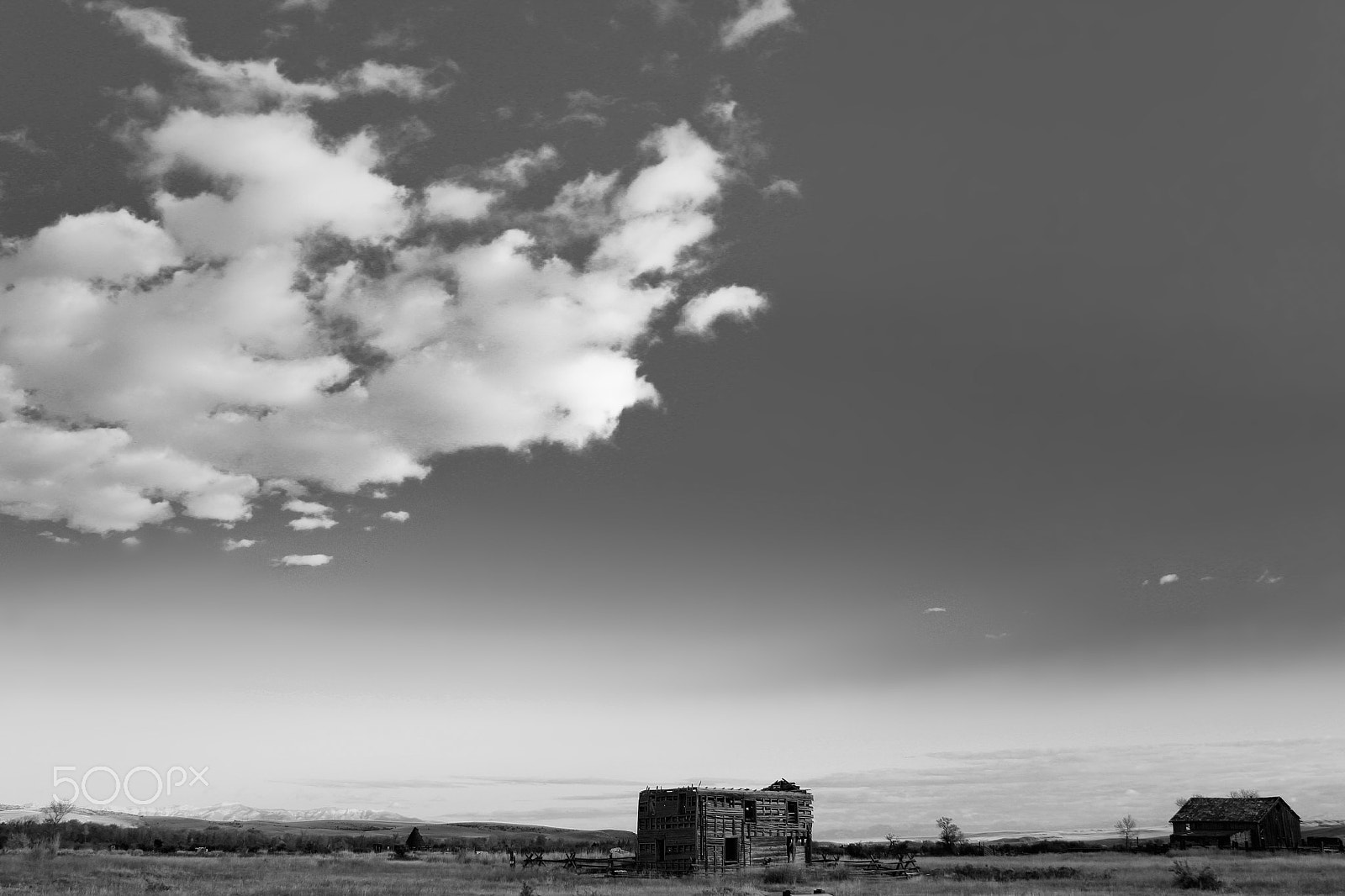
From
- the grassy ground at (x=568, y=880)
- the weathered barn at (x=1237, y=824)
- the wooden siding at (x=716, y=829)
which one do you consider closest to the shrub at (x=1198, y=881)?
the grassy ground at (x=568, y=880)

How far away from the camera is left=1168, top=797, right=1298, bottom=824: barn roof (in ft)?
236

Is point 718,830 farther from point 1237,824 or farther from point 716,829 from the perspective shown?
point 1237,824

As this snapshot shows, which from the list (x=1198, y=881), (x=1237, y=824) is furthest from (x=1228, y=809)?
(x=1198, y=881)

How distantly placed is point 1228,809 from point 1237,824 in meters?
2.14

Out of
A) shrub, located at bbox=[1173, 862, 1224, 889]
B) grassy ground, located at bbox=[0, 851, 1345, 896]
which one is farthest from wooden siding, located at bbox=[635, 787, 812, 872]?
shrub, located at bbox=[1173, 862, 1224, 889]

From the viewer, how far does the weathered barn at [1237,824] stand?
70.8 m

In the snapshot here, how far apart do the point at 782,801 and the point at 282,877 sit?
25793 mm

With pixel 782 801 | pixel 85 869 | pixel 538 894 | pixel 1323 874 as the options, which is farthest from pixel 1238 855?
pixel 85 869

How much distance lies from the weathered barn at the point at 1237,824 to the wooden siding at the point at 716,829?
35.8 metres

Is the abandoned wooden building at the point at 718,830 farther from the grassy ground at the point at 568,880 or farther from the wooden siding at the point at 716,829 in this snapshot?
the grassy ground at the point at 568,880

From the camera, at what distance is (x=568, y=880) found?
44.1m

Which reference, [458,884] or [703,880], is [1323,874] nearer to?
[703,880]

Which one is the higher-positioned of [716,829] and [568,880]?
[716,829]

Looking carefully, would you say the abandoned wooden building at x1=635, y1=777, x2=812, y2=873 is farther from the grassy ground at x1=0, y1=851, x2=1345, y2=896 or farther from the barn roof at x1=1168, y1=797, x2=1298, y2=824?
the barn roof at x1=1168, y1=797, x2=1298, y2=824
